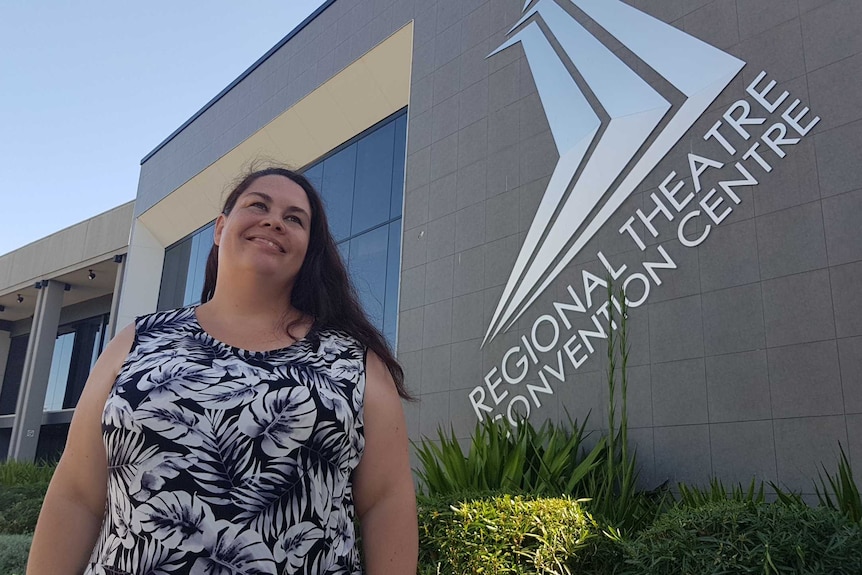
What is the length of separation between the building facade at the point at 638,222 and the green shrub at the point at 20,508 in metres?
4.80

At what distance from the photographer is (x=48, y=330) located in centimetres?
2286

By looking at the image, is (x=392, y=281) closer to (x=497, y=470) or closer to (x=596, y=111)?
(x=596, y=111)

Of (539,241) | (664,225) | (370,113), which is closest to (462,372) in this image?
(539,241)

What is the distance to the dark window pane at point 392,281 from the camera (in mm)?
10756

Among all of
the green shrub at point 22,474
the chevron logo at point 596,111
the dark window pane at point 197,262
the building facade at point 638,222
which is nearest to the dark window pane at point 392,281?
the building facade at point 638,222

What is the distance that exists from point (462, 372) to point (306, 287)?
729cm

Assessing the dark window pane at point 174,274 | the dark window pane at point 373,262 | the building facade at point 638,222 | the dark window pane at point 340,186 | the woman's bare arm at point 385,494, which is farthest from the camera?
the dark window pane at point 174,274

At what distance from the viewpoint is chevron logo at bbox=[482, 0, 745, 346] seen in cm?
714

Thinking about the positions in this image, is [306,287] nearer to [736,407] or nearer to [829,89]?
[736,407]

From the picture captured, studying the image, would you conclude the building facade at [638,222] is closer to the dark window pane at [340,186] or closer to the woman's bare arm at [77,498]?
the dark window pane at [340,186]

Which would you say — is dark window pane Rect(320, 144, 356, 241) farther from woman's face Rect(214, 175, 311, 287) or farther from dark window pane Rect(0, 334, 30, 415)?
dark window pane Rect(0, 334, 30, 415)

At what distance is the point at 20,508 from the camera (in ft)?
29.1

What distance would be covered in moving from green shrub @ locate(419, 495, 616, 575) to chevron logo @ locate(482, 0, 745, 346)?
13.8 ft

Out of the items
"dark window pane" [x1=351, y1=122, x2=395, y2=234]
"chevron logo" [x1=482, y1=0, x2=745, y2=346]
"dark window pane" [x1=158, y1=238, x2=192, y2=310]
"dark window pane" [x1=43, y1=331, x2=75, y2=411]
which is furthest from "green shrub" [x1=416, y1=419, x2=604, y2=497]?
"dark window pane" [x1=43, y1=331, x2=75, y2=411]
